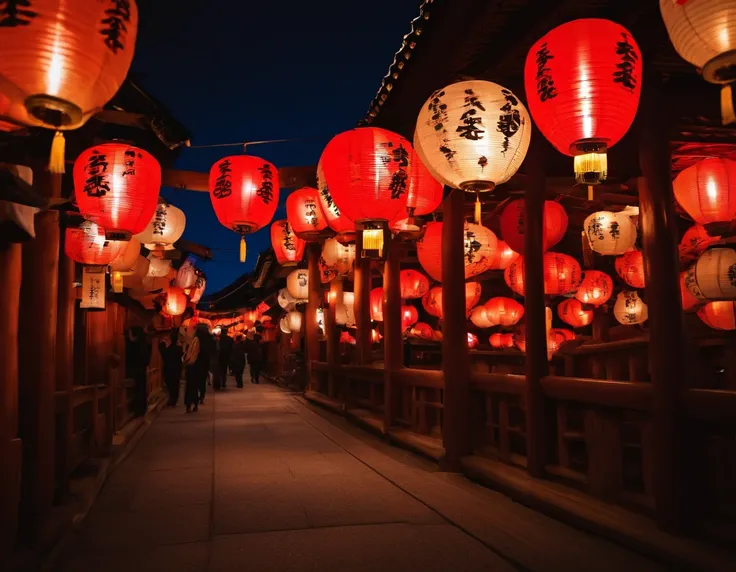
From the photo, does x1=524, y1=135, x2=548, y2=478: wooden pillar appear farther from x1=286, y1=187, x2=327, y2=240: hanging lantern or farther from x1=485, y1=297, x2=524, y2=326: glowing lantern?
x1=485, y1=297, x2=524, y2=326: glowing lantern

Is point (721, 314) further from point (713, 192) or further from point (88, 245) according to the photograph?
point (88, 245)

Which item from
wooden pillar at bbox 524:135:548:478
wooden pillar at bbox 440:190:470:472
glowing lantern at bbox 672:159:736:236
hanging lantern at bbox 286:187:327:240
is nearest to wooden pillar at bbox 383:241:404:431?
hanging lantern at bbox 286:187:327:240

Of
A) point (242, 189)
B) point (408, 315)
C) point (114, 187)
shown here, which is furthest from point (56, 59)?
point (408, 315)

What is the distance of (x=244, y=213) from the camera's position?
1014cm

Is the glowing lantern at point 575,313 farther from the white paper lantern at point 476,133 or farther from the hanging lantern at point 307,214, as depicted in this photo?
the white paper lantern at point 476,133

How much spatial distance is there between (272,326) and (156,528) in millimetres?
38059

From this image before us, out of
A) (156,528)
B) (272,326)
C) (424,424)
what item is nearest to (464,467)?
(424,424)

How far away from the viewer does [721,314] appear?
12.1 metres

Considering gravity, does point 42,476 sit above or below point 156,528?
above

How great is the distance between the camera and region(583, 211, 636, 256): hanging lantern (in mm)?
11078

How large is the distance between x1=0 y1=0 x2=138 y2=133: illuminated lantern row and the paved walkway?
12.9ft

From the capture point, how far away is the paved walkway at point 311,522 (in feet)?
17.8

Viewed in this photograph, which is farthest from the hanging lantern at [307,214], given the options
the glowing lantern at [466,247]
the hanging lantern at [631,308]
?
the hanging lantern at [631,308]

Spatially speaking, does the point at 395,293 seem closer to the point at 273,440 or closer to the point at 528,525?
the point at 273,440
